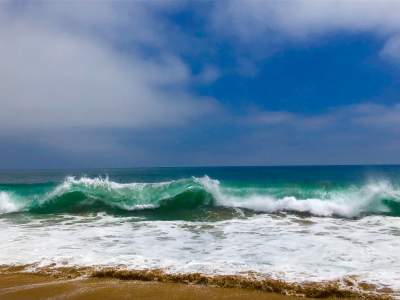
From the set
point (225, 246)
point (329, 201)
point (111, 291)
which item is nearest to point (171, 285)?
point (111, 291)

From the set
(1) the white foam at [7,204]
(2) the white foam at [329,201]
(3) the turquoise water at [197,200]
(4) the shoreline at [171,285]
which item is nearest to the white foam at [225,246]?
(4) the shoreline at [171,285]

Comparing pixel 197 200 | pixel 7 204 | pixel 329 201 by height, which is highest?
pixel 329 201

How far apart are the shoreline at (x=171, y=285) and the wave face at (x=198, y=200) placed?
7.33 m

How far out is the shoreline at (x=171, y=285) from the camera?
174 inches

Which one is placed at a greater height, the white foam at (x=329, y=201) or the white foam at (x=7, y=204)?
the white foam at (x=329, y=201)

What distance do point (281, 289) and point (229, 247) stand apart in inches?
99.9

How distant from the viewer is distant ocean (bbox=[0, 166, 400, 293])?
5.73 metres

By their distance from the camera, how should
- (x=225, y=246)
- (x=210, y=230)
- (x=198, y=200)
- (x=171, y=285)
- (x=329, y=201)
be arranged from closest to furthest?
(x=171, y=285)
(x=225, y=246)
(x=210, y=230)
(x=329, y=201)
(x=198, y=200)

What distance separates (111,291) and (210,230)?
4895 mm

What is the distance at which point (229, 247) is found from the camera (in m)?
7.05

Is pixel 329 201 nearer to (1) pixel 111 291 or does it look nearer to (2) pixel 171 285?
(2) pixel 171 285

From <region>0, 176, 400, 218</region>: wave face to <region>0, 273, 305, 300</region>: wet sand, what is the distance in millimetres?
7656

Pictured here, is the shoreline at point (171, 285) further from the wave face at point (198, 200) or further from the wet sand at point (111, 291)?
the wave face at point (198, 200)

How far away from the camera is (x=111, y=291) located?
179 inches
